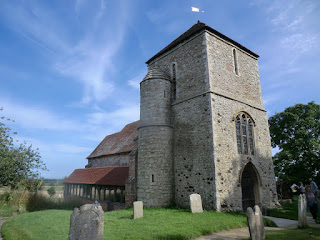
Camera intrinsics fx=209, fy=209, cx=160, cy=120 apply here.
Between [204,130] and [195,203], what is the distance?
13.1 feet

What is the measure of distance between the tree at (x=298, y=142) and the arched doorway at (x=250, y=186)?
346 inches

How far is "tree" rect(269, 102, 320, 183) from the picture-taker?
65.3 ft

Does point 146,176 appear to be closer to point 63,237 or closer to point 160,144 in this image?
point 160,144

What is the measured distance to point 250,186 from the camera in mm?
13719

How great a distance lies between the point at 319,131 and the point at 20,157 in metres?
26.5

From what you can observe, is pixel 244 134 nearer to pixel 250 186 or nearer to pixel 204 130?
pixel 250 186

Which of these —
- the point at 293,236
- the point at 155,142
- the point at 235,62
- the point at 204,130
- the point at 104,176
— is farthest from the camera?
the point at 104,176

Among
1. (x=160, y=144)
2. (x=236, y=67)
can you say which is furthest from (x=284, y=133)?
(x=160, y=144)

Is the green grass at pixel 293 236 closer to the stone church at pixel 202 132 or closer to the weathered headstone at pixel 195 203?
the stone church at pixel 202 132

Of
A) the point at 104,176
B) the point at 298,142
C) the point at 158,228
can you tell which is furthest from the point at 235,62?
the point at 104,176

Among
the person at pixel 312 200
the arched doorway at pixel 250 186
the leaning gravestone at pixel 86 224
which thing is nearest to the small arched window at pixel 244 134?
the arched doorway at pixel 250 186

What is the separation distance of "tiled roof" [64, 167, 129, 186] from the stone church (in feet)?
0.61

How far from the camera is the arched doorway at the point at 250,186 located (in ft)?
43.3

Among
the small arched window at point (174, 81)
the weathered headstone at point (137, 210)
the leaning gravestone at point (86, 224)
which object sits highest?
the small arched window at point (174, 81)
